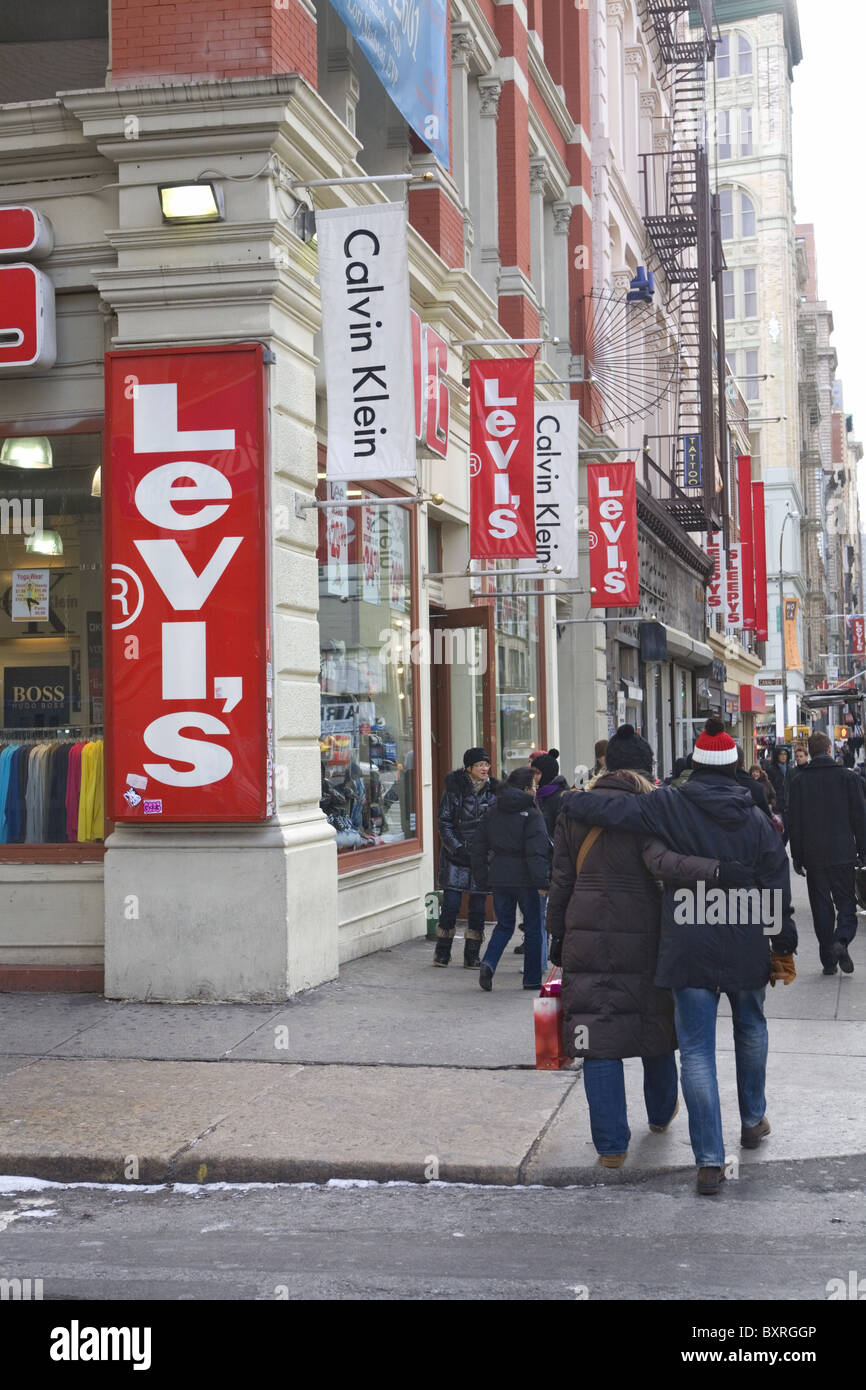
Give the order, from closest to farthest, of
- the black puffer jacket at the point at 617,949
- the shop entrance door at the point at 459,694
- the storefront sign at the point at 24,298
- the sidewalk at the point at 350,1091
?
the black puffer jacket at the point at 617,949
the sidewalk at the point at 350,1091
the storefront sign at the point at 24,298
the shop entrance door at the point at 459,694

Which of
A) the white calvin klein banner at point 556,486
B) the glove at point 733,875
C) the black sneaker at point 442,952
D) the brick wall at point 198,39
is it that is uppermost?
the brick wall at point 198,39

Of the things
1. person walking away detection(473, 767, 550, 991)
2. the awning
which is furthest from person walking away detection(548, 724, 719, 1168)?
the awning

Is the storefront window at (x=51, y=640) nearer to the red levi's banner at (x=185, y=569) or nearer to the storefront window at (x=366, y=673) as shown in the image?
the red levi's banner at (x=185, y=569)

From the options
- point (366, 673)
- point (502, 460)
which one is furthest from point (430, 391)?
point (366, 673)

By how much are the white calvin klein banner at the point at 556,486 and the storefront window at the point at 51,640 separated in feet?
23.1

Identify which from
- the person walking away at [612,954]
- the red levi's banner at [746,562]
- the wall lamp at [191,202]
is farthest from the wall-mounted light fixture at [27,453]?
the red levi's banner at [746,562]

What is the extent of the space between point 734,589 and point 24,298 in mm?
37273

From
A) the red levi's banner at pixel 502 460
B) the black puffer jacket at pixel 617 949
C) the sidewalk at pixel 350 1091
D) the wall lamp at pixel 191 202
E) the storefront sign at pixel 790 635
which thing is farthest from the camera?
the storefront sign at pixel 790 635

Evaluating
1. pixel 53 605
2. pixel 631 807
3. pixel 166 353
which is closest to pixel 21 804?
pixel 53 605

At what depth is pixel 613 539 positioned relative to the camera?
2162cm

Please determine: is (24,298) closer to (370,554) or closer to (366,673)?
(370,554)

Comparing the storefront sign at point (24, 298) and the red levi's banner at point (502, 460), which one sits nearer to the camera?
the storefront sign at point (24, 298)

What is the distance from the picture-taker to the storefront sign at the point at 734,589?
150ft

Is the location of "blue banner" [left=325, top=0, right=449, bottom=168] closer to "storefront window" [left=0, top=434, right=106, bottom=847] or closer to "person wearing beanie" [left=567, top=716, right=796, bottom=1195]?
"storefront window" [left=0, top=434, right=106, bottom=847]
